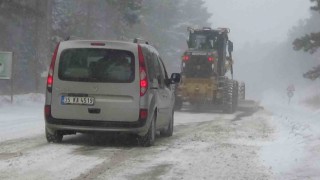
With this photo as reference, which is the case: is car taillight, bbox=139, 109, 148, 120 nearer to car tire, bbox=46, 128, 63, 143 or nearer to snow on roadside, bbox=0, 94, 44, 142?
car tire, bbox=46, 128, 63, 143

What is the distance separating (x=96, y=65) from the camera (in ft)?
32.5

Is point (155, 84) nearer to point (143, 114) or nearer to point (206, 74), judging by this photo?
point (143, 114)

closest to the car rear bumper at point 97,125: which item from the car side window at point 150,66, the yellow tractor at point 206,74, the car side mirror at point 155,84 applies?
the car side mirror at point 155,84

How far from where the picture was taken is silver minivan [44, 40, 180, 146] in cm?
973

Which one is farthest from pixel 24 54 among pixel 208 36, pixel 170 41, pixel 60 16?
pixel 170 41

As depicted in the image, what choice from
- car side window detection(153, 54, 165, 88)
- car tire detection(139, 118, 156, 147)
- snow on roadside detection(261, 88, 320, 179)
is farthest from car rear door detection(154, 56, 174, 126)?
snow on roadside detection(261, 88, 320, 179)

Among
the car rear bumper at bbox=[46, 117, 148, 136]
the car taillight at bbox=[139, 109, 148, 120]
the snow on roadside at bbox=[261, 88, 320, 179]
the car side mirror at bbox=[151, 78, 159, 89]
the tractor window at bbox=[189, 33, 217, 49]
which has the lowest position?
the snow on roadside at bbox=[261, 88, 320, 179]

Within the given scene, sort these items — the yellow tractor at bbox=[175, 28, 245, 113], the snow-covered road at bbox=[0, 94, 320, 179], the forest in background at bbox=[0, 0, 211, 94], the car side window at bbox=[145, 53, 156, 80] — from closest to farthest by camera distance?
the snow-covered road at bbox=[0, 94, 320, 179] → the car side window at bbox=[145, 53, 156, 80] → the yellow tractor at bbox=[175, 28, 245, 113] → the forest in background at bbox=[0, 0, 211, 94]

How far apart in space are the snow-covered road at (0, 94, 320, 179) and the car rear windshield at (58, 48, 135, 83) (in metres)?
1.20

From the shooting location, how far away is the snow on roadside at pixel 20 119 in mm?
12180

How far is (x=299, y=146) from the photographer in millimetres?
10062

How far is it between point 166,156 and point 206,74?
58.0 feet

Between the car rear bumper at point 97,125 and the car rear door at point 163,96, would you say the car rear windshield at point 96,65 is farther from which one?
the car rear door at point 163,96

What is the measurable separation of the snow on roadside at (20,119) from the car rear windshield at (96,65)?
2.03 meters
